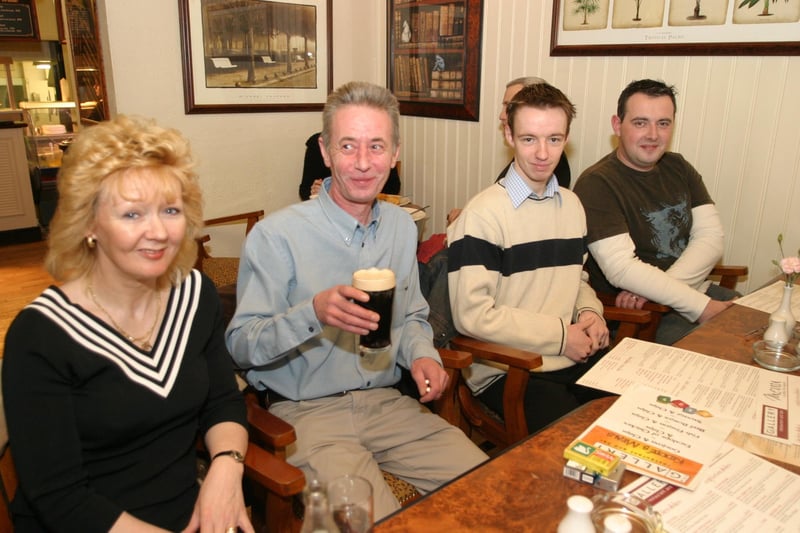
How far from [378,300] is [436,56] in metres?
2.71

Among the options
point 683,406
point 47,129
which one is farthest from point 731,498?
point 47,129

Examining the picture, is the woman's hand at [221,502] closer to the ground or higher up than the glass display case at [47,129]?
closer to the ground

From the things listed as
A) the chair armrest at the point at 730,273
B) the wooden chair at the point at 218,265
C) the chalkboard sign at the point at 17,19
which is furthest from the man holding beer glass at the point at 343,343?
the chalkboard sign at the point at 17,19

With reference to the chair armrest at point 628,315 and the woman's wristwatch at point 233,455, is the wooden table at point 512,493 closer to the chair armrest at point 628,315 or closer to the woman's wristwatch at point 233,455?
the woman's wristwatch at point 233,455

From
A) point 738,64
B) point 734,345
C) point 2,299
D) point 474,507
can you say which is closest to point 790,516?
point 474,507

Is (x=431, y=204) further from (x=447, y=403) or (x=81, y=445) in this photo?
(x=81, y=445)

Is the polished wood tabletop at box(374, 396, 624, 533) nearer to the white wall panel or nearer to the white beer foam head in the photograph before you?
the white beer foam head

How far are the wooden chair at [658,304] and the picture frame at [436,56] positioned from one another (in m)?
1.53

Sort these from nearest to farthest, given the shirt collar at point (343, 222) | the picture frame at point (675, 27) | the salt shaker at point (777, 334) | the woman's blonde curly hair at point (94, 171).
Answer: the woman's blonde curly hair at point (94, 171), the salt shaker at point (777, 334), the shirt collar at point (343, 222), the picture frame at point (675, 27)

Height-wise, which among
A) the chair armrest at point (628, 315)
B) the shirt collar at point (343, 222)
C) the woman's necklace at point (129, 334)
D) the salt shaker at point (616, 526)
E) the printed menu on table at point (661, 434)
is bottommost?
the chair armrest at point (628, 315)

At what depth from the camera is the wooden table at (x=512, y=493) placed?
3.20 feet

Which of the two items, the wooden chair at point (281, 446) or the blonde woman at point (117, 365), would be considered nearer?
the blonde woman at point (117, 365)

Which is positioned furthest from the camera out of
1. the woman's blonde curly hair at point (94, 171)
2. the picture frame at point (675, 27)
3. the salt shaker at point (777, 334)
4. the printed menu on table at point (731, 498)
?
the picture frame at point (675, 27)

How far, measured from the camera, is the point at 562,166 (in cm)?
296
